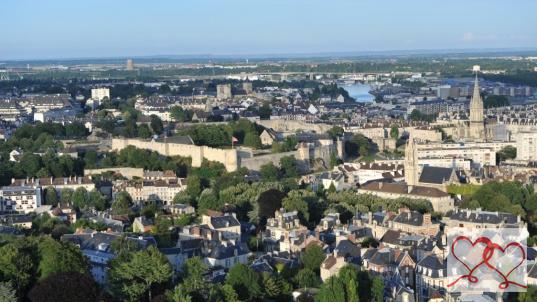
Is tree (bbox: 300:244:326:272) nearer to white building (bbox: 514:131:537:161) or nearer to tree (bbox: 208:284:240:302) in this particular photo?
tree (bbox: 208:284:240:302)

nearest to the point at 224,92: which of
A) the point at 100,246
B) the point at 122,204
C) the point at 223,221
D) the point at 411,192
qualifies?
the point at 411,192

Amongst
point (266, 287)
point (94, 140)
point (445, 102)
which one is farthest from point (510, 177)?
point (445, 102)

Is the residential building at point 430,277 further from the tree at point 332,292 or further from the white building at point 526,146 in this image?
the white building at point 526,146

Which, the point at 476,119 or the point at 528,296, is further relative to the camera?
the point at 476,119

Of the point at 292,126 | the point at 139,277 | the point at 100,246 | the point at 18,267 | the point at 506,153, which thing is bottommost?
the point at 506,153

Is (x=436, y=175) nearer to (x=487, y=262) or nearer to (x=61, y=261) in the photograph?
(x=487, y=262)

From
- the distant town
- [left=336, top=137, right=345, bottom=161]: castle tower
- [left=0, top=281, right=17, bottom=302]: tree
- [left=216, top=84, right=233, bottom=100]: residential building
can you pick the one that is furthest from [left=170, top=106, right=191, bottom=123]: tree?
[left=0, top=281, right=17, bottom=302]: tree

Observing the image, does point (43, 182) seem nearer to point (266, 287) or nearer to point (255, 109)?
point (266, 287)
